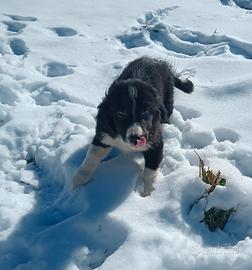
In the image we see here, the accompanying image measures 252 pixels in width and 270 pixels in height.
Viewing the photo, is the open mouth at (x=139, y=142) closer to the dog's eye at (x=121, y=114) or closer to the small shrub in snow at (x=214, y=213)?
the dog's eye at (x=121, y=114)

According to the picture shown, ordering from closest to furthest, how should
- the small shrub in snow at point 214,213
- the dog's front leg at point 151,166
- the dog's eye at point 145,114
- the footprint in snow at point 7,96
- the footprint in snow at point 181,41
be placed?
1. the small shrub in snow at point 214,213
2. the dog's eye at point 145,114
3. the dog's front leg at point 151,166
4. the footprint in snow at point 7,96
5. the footprint in snow at point 181,41

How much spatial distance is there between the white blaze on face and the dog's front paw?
609 millimetres

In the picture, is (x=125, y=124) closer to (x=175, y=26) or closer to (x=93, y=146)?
(x=93, y=146)

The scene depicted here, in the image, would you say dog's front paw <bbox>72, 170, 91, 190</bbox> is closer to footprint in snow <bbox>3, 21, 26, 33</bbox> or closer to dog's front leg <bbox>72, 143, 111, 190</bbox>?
dog's front leg <bbox>72, 143, 111, 190</bbox>

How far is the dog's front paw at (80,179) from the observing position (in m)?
4.07

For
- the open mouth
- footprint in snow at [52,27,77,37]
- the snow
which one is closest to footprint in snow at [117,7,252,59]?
the snow

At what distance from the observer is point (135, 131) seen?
370cm

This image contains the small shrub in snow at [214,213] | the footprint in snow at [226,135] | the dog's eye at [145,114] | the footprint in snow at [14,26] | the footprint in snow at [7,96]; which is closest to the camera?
the small shrub in snow at [214,213]

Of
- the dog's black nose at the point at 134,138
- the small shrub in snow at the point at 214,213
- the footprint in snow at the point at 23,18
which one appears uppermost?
the dog's black nose at the point at 134,138

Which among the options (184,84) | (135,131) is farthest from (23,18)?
(135,131)

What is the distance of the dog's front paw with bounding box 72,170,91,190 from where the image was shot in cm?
407

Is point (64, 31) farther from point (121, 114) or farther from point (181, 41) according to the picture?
point (121, 114)

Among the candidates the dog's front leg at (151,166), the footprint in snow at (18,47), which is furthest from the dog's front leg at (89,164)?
the footprint in snow at (18,47)

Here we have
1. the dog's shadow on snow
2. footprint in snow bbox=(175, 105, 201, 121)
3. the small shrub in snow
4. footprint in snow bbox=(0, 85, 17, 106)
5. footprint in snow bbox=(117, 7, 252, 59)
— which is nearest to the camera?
the dog's shadow on snow
